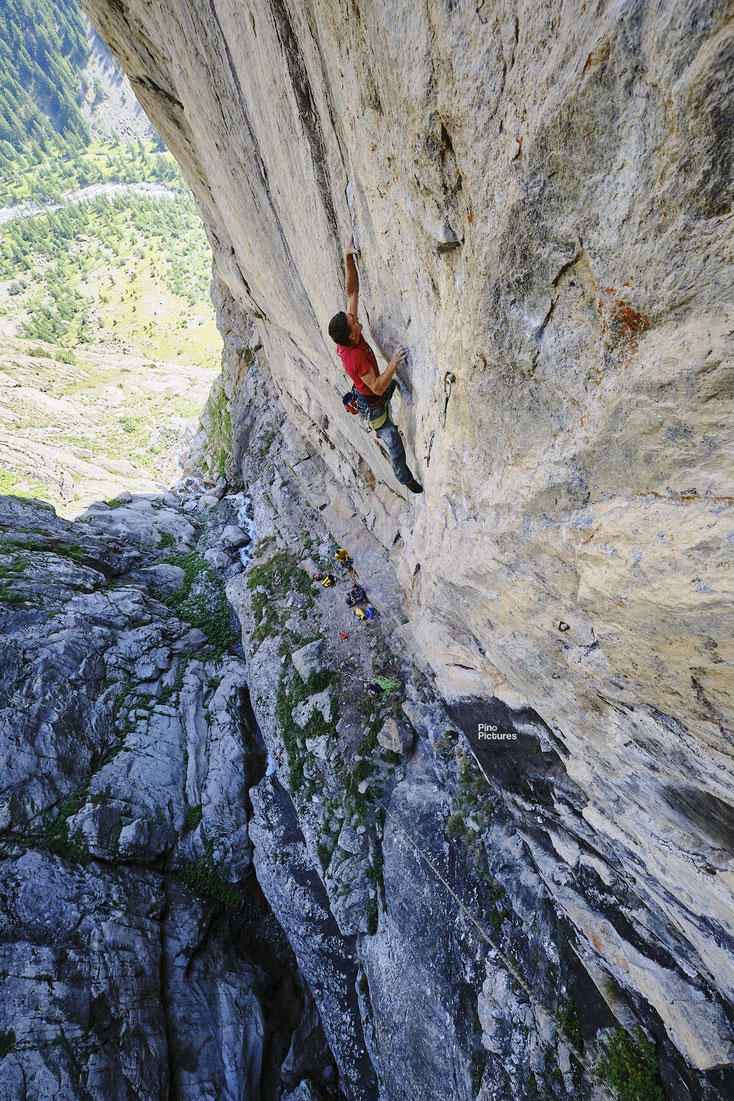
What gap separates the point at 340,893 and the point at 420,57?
11960 millimetres

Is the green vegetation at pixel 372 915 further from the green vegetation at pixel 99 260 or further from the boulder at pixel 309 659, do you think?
the green vegetation at pixel 99 260

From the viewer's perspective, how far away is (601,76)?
2264mm

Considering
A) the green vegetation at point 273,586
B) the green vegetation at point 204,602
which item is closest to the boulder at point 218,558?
the green vegetation at point 204,602

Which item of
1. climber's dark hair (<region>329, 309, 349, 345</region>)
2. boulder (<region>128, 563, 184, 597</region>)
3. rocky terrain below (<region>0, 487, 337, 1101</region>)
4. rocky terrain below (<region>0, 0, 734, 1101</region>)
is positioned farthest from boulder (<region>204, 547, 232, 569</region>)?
climber's dark hair (<region>329, 309, 349, 345</region>)

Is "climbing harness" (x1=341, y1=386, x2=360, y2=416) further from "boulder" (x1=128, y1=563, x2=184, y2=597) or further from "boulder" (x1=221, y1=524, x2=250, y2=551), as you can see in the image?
"boulder" (x1=221, y1=524, x2=250, y2=551)

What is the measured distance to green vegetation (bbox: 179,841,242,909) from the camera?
11289mm

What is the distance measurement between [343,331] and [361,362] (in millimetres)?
488

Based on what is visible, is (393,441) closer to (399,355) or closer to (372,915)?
(399,355)

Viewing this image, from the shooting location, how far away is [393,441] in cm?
721

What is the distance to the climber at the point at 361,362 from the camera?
5.45 meters

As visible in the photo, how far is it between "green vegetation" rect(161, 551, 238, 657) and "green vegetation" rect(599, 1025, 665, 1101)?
13.2 meters

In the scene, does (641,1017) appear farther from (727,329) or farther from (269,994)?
(269,994)

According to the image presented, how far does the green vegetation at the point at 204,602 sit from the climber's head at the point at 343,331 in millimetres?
12818

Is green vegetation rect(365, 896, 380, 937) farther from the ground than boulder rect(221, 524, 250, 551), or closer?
closer
